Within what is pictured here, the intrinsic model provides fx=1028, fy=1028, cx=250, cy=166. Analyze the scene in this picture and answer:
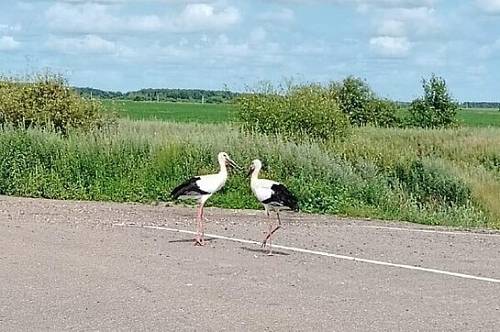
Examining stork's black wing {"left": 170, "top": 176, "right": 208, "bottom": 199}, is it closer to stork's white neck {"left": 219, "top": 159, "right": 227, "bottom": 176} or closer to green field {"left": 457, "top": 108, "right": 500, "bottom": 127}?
stork's white neck {"left": 219, "top": 159, "right": 227, "bottom": 176}

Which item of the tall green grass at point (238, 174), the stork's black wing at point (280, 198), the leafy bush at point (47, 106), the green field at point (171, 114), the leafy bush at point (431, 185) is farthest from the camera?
the green field at point (171, 114)

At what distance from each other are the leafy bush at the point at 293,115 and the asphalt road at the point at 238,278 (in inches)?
598

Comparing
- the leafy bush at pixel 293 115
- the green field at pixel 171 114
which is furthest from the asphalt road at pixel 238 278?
the green field at pixel 171 114

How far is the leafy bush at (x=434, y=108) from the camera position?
5616cm

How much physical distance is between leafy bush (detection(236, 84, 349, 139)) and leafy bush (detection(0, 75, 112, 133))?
5125 mm

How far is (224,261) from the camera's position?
44.1ft

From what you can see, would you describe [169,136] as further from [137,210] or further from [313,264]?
[313,264]

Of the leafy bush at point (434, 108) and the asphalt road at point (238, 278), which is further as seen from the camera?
the leafy bush at point (434, 108)

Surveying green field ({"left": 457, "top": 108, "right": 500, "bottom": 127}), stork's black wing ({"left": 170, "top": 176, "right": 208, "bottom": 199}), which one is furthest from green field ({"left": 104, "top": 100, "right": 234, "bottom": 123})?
stork's black wing ({"left": 170, "top": 176, "right": 208, "bottom": 199})

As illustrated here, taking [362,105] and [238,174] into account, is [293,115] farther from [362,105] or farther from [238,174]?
[362,105]

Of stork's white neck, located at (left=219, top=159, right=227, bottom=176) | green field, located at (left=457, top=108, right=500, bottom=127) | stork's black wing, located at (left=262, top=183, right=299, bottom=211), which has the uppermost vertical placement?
stork's white neck, located at (left=219, top=159, right=227, bottom=176)

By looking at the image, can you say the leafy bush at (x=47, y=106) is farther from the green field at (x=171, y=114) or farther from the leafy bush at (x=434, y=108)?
the leafy bush at (x=434, y=108)

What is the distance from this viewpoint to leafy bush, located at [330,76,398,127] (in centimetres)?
5322

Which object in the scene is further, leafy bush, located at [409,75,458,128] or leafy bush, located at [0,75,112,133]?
leafy bush, located at [409,75,458,128]
